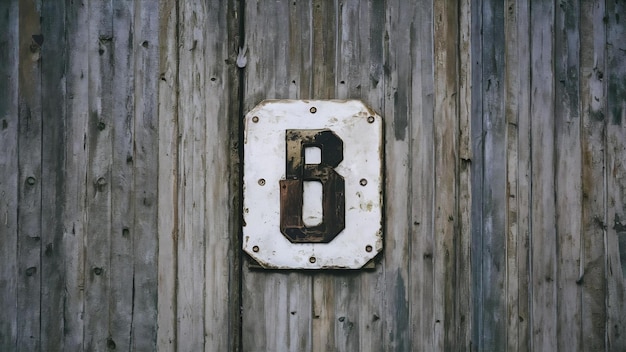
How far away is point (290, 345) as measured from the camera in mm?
1781

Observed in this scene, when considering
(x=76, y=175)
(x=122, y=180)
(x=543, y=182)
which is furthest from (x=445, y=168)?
(x=76, y=175)

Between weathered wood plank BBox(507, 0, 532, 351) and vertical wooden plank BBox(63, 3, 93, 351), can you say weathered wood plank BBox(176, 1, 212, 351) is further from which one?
weathered wood plank BBox(507, 0, 532, 351)

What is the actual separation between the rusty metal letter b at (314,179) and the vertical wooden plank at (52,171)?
0.69m

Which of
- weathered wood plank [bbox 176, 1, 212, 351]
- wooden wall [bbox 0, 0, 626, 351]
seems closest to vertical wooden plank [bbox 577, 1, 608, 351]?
wooden wall [bbox 0, 0, 626, 351]

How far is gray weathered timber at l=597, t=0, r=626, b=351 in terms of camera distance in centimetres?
178

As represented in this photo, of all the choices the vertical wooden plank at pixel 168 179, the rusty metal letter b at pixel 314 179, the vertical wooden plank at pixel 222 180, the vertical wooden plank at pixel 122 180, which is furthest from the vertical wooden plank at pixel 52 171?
the rusty metal letter b at pixel 314 179

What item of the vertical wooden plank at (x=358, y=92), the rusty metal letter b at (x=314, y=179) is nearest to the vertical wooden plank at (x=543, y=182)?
the vertical wooden plank at (x=358, y=92)

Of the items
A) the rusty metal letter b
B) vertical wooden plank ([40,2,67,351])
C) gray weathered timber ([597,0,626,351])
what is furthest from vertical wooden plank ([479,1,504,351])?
vertical wooden plank ([40,2,67,351])

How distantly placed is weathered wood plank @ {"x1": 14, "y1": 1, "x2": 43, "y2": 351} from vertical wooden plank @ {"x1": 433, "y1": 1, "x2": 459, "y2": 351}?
1.22m

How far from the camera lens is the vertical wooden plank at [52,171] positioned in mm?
1781

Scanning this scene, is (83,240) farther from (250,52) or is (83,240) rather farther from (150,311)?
(250,52)

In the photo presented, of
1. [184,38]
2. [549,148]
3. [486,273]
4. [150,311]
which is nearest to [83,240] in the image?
[150,311]

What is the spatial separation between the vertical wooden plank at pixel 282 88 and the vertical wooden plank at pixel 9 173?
707 millimetres

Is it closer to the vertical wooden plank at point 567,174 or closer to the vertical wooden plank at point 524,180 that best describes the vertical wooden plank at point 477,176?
the vertical wooden plank at point 524,180
